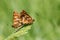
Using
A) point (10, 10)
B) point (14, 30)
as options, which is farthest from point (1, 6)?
point (14, 30)

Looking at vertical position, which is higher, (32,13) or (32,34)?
(32,13)

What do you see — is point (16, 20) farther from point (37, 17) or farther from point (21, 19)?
point (37, 17)

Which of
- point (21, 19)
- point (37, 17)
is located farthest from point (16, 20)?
point (37, 17)

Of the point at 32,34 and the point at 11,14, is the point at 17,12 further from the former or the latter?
the point at 32,34
